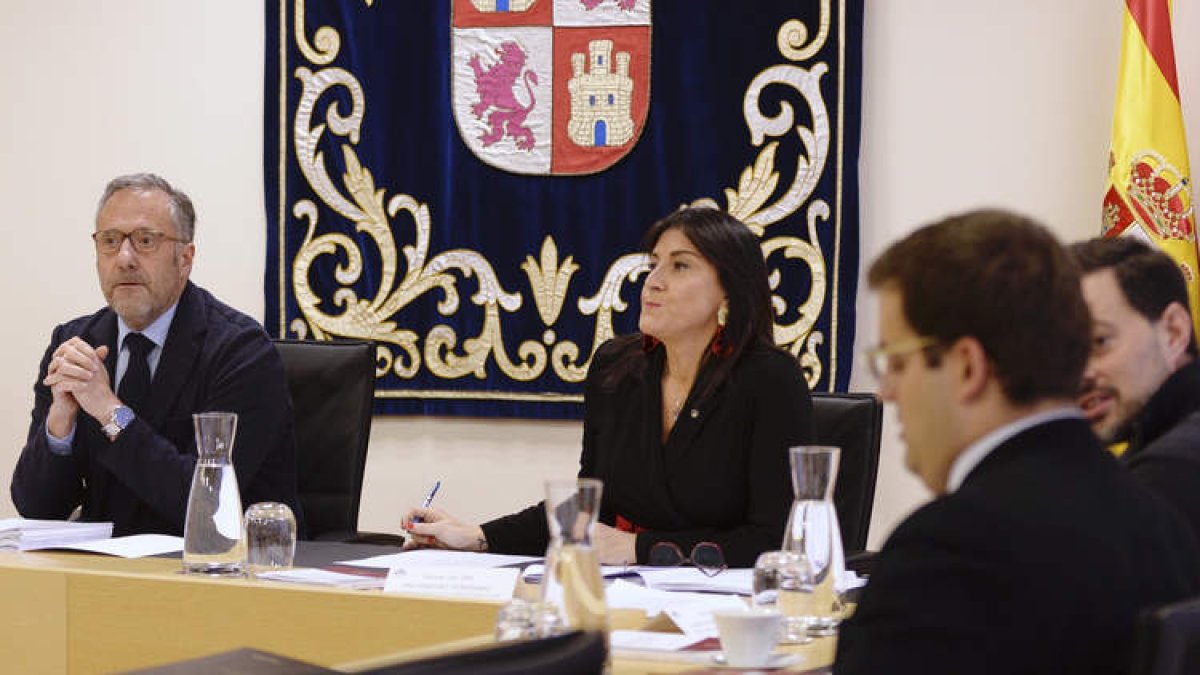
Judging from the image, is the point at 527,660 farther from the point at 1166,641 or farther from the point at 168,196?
the point at 168,196

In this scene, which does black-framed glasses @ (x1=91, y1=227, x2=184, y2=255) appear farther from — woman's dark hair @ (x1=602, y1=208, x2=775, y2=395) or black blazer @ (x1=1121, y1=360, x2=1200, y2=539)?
black blazer @ (x1=1121, y1=360, x2=1200, y2=539)

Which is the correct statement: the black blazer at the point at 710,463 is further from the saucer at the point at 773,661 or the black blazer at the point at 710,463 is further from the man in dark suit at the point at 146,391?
the saucer at the point at 773,661

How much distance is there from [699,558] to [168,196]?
1.63 metres

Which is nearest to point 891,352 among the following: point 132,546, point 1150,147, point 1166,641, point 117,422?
point 1166,641

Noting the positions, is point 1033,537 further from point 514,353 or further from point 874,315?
point 514,353

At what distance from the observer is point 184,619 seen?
2395 mm

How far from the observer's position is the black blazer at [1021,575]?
51.3 inches

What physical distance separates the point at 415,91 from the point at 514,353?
831mm

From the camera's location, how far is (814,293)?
431cm

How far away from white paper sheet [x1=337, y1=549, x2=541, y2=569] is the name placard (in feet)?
0.62

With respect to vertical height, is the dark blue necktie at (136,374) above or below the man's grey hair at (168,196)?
below

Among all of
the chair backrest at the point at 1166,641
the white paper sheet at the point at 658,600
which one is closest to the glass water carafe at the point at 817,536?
the white paper sheet at the point at 658,600

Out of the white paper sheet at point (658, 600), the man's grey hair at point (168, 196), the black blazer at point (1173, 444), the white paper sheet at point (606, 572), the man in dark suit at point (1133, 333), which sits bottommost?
the white paper sheet at point (606, 572)

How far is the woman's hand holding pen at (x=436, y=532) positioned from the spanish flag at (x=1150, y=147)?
180 centimetres
